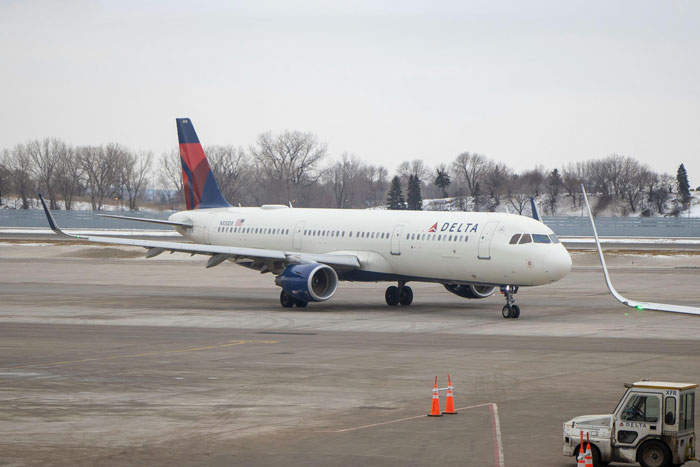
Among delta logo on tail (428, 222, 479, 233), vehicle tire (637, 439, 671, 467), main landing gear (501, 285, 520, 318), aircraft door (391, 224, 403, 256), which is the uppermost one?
delta logo on tail (428, 222, 479, 233)

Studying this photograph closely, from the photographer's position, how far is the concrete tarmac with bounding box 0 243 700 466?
15414 millimetres

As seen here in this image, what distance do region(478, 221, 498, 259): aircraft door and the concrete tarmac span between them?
7.88ft

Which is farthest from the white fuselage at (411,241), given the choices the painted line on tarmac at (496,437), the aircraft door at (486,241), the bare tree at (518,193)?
the bare tree at (518,193)

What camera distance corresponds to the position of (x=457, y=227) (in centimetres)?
3769

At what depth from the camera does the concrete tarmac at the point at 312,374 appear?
15.4 m

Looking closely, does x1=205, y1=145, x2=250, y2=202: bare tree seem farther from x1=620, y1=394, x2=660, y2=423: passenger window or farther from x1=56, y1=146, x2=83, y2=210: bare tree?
x1=620, y1=394, x2=660, y2=423: passenger window

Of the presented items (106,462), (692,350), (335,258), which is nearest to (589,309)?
(335,258)

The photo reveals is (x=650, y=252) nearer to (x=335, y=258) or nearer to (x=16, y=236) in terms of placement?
(x=335, y=258)

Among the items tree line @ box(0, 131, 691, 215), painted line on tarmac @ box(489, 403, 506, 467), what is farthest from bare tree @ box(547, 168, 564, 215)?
painted line on tarmac @ box(489, 403, 506, 467)

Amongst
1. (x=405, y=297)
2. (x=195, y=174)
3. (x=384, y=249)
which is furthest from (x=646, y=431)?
(x=195, y=174)

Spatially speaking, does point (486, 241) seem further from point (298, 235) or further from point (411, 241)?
point (298, 235)

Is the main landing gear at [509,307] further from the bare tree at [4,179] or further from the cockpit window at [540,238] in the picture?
the bare tree at [4,179]

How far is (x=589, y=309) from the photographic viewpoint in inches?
1565

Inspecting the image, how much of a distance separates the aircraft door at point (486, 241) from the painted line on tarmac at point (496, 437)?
1747 centimetres
